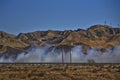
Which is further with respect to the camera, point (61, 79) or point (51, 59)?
point (51, 59)

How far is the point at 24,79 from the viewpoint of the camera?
3688cm

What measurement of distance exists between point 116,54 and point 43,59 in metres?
44.4

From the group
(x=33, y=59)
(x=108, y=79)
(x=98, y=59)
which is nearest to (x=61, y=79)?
(x=108, y=79)

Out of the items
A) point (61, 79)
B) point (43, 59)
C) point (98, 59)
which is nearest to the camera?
point (61, 79)

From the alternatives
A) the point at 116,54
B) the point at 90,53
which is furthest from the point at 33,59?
the point at 116,54

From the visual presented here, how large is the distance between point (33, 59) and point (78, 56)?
27.9m

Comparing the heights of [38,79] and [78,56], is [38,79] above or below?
below

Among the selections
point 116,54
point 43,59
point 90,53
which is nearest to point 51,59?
point 43,59

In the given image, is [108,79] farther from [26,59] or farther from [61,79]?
[26,59]

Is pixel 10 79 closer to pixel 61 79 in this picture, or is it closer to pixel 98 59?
pixel 61 79

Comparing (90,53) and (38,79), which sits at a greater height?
(90,53)

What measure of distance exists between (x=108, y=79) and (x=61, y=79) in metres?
5.52

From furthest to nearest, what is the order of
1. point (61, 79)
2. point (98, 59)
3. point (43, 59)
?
point (43, 59)
point (98, 59)
point (61, 79)

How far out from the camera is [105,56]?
191750mm
